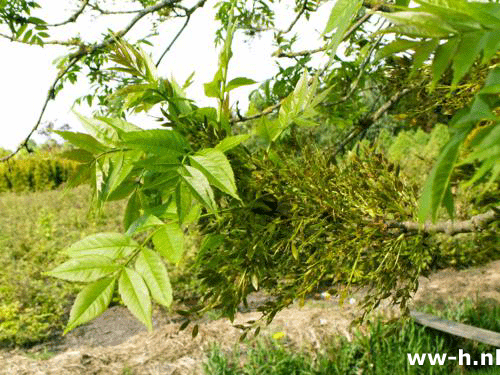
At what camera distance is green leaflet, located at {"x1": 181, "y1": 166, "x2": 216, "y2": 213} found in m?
0.86

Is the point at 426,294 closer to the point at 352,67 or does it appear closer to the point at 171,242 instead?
the point at 352,67

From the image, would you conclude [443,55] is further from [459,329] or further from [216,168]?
[459,329]

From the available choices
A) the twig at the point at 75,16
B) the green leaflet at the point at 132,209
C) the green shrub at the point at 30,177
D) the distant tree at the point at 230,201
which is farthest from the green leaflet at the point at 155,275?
the green shrub at the point at 30,177

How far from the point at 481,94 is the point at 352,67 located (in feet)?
9.13

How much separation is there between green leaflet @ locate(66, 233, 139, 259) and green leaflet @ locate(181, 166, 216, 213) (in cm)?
20

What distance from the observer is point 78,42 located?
140 inches

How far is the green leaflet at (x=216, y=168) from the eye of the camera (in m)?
0.87

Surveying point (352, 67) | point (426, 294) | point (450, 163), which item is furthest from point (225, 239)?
point (426, 294)

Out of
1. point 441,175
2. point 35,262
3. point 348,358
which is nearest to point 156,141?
point 441,175

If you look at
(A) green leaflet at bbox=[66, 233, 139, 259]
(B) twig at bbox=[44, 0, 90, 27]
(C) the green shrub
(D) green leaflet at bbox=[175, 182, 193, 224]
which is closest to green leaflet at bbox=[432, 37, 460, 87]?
(D) green leaflet at bbox=[175, 182, 193, 224]

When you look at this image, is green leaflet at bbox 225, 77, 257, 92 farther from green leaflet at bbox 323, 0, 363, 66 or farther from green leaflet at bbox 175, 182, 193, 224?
green leaflet at bbox 323, 0, 363, 66

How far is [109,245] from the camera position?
0.99m

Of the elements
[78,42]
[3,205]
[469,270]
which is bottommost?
[469,270]

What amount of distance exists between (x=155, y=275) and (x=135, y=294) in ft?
0.16
